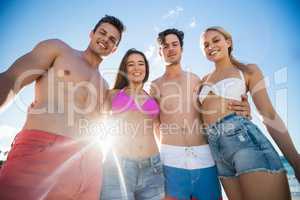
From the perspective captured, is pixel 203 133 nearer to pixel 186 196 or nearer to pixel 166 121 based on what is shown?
pixel 166 121

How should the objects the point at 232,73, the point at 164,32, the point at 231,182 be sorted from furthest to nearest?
the point at 164,32 → the point at 232,73 → the point at 231,182

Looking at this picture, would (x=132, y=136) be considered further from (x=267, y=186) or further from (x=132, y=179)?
(x=267, y=186)

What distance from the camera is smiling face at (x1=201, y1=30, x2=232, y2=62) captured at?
493 centimetres

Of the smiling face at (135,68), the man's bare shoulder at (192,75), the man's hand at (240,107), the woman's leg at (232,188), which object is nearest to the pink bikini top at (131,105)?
the smiling face at (135,68)

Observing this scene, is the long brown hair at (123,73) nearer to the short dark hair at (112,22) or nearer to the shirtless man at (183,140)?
the short dark hair at (112,22)

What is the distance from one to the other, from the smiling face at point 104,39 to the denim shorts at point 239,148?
2.41 metres

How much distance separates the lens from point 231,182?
416 centimetres

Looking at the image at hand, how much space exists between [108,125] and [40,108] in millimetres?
1256

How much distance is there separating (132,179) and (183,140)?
3.61 ft

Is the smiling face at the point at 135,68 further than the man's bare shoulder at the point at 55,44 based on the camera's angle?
Yes

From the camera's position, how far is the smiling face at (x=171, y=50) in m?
5.45

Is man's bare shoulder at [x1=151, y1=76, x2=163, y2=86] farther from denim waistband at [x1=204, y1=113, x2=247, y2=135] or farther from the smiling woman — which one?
denim waistband at [x1=204, y1=113, x2=247, y2=135]

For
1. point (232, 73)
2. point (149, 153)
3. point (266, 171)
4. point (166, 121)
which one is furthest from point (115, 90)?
point (266, 171)

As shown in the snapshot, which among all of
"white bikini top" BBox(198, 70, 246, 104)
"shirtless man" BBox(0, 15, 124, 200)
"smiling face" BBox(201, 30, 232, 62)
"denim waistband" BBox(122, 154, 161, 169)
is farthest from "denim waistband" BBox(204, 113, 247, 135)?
"shirtless man" BBox(0, 15, 124, 200)
